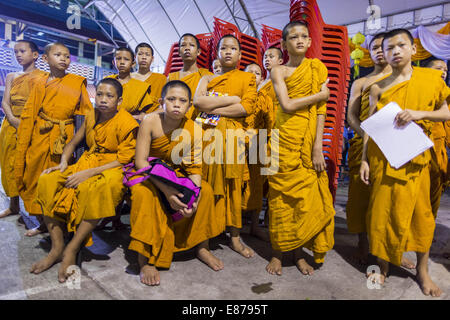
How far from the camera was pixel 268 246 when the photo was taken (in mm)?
2754

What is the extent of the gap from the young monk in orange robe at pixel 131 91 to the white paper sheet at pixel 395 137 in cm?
209

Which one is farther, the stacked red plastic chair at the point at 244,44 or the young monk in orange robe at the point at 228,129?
the stacked red plastic chair at the point at 244,44

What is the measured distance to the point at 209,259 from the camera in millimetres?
2240

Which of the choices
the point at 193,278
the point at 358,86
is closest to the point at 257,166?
the point at 358,86

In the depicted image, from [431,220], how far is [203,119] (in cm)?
179

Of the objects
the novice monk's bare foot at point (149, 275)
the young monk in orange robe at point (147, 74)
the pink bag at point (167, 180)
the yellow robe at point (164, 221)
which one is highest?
the young monk in orange robe at point (147, 74)

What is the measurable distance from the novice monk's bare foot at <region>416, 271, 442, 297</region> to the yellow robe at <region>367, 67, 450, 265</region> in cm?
19

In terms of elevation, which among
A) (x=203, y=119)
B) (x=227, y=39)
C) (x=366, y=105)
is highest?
(x=227, y=39)

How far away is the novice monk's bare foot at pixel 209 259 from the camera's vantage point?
2.18 m

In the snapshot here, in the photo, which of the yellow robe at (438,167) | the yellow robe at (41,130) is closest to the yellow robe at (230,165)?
the yellow robe at (41,130)

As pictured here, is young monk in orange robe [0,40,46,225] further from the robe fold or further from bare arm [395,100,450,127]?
bare arm [395,100,450,127]

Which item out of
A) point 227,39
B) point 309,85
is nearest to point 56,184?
point 227,39

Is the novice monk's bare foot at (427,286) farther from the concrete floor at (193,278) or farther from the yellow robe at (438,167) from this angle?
the yellow robe at (438,167)
